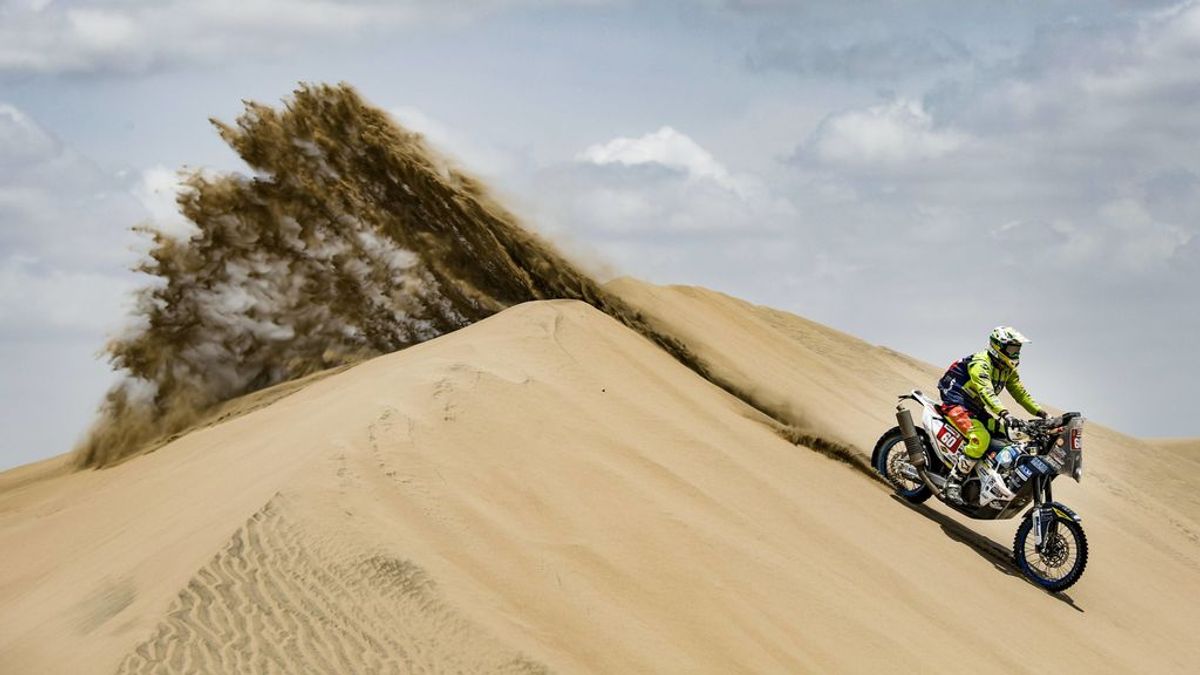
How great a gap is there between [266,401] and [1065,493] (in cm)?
863

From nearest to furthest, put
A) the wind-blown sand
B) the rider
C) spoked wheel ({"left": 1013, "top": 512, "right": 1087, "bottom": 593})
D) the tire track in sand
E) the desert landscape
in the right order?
the tire track in sand < the wind-blown sand < the desert landscape < spoked wheel ({"left": 1013, "top": 512, "right": 1087, "bottom": 593}) < the rider

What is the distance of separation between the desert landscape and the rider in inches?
22.8

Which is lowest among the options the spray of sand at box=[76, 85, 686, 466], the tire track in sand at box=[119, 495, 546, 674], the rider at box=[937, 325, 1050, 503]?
the tire track in sand at box=[119, 495, 546, 674]

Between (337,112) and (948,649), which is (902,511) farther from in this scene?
(337,112)

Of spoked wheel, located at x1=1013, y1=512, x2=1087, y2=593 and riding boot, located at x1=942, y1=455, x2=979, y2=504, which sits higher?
riding boot, located at x1=942, y1=455, x2=979, y2=504

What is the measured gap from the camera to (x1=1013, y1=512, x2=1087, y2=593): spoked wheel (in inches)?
395

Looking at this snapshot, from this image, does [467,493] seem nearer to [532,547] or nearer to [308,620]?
[532,547]

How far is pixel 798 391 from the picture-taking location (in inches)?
484

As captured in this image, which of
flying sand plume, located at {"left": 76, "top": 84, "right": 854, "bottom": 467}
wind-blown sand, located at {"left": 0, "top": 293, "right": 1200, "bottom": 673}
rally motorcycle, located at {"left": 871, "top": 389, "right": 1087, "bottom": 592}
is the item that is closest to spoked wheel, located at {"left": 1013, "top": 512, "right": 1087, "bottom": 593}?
rally motorcycle, located at {"left": 871, "top": 389, "right": 1087, "bottom": 592}

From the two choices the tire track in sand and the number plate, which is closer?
the tire track in sand

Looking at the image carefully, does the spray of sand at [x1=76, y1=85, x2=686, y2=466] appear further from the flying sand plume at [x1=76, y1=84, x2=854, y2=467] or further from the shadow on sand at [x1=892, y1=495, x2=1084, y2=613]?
the shadow on sand at [x1=892, y1=495, x2=1084, y2=613]

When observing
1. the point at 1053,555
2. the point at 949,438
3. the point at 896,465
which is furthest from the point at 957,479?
the point at 1053,555

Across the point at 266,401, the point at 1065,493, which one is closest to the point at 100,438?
the point at 266,401

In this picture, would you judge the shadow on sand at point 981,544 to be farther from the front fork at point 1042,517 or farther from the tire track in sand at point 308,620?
the tire track in sand at point 308,620
